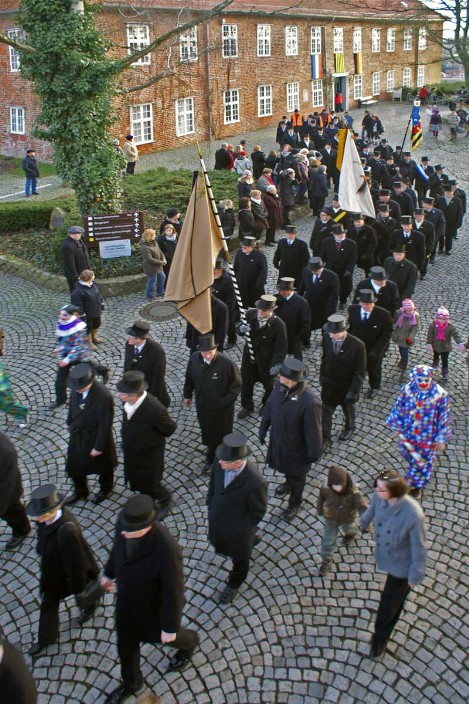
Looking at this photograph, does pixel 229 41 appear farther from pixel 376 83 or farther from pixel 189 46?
pixel 376 83

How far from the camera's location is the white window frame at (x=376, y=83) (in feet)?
150

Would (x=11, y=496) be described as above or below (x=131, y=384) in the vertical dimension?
below

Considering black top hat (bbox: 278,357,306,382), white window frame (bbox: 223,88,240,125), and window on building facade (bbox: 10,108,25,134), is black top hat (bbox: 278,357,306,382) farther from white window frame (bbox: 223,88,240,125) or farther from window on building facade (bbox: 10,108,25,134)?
white window frame (bbox: 223,88,240,125)

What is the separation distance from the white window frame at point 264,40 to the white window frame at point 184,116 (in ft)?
20.2

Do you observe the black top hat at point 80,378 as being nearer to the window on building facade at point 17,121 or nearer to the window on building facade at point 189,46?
the window on building facade at point 17,121

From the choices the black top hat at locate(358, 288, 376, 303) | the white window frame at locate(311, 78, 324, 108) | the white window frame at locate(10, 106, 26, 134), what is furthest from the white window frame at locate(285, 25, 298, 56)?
the black top hat at locate(358, 288, 376, 303)

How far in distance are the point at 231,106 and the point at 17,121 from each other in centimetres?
1117

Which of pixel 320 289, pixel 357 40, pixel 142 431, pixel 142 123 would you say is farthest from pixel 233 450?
pixel 357 40

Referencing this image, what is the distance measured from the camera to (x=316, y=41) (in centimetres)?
3878

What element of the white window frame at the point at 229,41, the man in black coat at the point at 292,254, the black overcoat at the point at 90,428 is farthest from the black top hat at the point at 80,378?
the white window frame at the point at 229,41

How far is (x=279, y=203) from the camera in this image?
16.0 meters

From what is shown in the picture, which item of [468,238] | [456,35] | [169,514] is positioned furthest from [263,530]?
[456,35]

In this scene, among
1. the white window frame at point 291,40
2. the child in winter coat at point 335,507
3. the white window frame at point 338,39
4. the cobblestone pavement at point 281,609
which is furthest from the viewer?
the white window frame at point 338,39

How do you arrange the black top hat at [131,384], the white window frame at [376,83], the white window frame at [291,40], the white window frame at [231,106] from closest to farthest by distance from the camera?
the black top hat at [131,384], the white window frame at [231,106], the white window frame at [291,40], the white window frame at [376,83]
